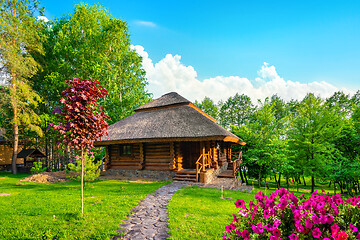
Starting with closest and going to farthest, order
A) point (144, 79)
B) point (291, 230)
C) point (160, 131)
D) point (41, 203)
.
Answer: point (291, 230), point (41, 203), point (160, 131), point (144, 79)

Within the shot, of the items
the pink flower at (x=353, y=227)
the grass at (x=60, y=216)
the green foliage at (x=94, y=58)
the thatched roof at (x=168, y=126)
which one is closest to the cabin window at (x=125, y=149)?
the thatched roof at (x=168, y=126)

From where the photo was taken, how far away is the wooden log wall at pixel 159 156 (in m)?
14.6

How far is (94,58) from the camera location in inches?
794

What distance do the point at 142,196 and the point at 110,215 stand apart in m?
2.65

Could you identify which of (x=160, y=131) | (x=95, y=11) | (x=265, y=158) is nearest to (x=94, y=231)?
(x=160, y=131)

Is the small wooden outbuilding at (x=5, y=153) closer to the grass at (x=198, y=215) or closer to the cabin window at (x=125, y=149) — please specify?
the cabin window at (x=125, y=149)

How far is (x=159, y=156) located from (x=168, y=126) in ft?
8.80

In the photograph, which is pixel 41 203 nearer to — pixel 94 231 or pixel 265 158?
pixel 94 231

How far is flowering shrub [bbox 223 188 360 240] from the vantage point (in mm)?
2432

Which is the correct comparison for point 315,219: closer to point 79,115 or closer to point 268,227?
point 268,227

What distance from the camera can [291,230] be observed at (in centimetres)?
277

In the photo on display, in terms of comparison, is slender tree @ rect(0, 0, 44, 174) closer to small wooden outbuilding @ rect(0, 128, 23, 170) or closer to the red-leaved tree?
→ small wooden outbuilding @ rect(0, 128, 23, 170)

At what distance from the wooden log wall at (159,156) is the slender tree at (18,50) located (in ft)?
38.0

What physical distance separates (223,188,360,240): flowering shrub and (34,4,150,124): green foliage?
62.6ft
